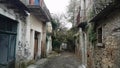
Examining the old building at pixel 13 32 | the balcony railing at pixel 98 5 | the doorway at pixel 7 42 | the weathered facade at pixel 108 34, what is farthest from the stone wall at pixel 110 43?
the doorway at pixel 7 42

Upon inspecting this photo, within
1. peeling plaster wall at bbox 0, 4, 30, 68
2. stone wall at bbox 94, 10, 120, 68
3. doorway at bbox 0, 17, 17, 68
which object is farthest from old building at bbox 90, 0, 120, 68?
doorway at bbox 0, 17, 17, 68

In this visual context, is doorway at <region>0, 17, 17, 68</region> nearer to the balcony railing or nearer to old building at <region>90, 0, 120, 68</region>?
old building at <region>90, 0, 120, 68</region>

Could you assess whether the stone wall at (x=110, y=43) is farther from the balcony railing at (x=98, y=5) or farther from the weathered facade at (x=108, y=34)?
the balcony railing at (x=98, y=5)

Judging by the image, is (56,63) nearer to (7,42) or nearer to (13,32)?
(13,32)

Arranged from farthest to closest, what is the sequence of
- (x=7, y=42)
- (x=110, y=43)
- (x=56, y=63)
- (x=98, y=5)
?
(x=56, y=63) < (x=98, y=5) < (x=7, y=42) < (x=110, y=43)

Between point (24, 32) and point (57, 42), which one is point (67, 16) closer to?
point (57, 42)

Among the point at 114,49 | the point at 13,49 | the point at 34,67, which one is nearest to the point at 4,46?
the point at 13,49

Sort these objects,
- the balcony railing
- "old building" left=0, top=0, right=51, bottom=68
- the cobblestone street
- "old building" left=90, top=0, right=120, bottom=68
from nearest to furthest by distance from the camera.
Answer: "old building" left=90, top=0, right=120, bottom=68 < "old building" left=0, top=0, right=51, bottom=68 < the balcony railing < the cobblestone street

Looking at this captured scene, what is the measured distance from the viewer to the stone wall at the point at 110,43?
5840 millimetres

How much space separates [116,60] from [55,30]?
71.2ft

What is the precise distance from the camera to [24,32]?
9.77 m

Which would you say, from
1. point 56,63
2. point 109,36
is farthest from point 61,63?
point 109,36

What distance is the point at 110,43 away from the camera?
6617mm

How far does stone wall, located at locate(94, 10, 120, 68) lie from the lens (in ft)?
19.2
